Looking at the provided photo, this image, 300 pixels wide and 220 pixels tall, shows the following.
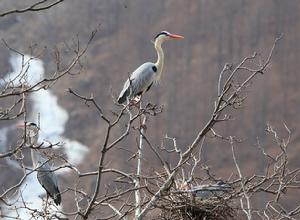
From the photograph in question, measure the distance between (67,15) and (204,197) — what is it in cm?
1289

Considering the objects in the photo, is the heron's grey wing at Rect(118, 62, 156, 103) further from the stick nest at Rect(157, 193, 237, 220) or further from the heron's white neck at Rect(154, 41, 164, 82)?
the stick nest at Rect(157, 193, 237, 220)

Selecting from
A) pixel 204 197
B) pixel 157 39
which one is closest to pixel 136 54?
pixel 157 39

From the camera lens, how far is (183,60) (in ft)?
45.9

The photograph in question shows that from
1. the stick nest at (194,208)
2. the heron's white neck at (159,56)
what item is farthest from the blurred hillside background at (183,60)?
the stick nest at (194,208)

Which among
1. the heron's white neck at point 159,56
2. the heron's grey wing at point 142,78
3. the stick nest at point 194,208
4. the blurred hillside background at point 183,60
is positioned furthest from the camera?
the blurred hillside background at point 183,60

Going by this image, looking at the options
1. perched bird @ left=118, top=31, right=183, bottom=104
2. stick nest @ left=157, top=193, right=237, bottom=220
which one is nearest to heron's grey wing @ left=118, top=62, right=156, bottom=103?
perched bird @ left=118, top=31, right=183, bottom=104

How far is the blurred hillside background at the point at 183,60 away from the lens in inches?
500

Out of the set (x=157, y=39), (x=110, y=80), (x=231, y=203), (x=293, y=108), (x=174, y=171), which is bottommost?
(x=174, y=171)

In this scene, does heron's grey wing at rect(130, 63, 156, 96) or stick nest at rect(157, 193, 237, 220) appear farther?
heron's grey wing at rect(130, 63, 156, 96)

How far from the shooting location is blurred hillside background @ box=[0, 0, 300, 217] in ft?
41.6

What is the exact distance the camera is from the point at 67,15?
1600cm

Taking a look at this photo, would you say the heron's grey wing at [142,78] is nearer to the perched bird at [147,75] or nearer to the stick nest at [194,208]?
the perched bird at [147,75]

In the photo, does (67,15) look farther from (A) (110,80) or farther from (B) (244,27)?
(B) (244,27)

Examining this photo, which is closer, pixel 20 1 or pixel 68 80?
pixel 68 80
